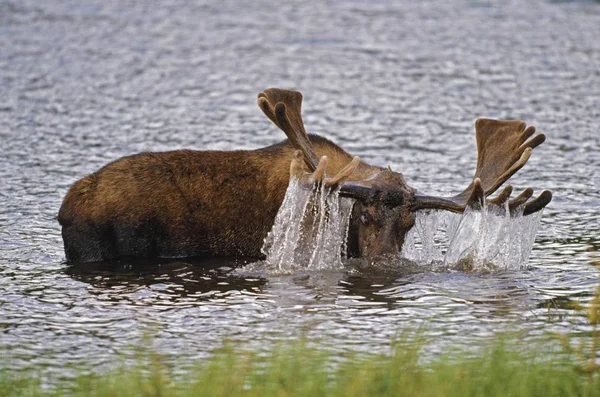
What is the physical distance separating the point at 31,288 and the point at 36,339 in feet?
4.08

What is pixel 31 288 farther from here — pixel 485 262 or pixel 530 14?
pixel 530 14

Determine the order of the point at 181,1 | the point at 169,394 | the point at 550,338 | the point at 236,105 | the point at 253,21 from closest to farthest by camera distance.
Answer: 1. the point at 169,394
2. the point at 550,338
3. the point at 236,105
4. the point at 253,21
5. the point at 181,1

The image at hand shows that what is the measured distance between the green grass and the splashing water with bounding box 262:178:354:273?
8.05 ft

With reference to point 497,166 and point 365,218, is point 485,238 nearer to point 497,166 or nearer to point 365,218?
point 497,166

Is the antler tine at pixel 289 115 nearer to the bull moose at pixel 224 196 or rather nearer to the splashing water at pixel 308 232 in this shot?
the bull moose at pixel 224 196

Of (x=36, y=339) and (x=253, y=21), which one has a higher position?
(x=253, y=21)

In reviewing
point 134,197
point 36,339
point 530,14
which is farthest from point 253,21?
point 36,339

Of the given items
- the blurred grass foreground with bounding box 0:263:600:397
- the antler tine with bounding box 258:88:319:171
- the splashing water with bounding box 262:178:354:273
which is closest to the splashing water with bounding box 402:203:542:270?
the splashing water with bounding box 262:178:354:273

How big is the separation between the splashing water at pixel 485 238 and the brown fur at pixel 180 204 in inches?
26.0

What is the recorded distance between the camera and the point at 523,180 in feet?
39.8

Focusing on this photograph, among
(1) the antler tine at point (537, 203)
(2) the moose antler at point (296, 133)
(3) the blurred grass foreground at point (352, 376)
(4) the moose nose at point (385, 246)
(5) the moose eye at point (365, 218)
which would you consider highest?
(2) the moose antler at point (296, 133)

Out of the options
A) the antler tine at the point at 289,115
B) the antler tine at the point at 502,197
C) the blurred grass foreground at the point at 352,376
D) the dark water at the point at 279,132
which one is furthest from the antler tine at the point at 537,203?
the blurred grass foreground at the point at 352,376

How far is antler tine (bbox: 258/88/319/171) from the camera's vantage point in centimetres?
948

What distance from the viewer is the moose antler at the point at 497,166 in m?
9.28
